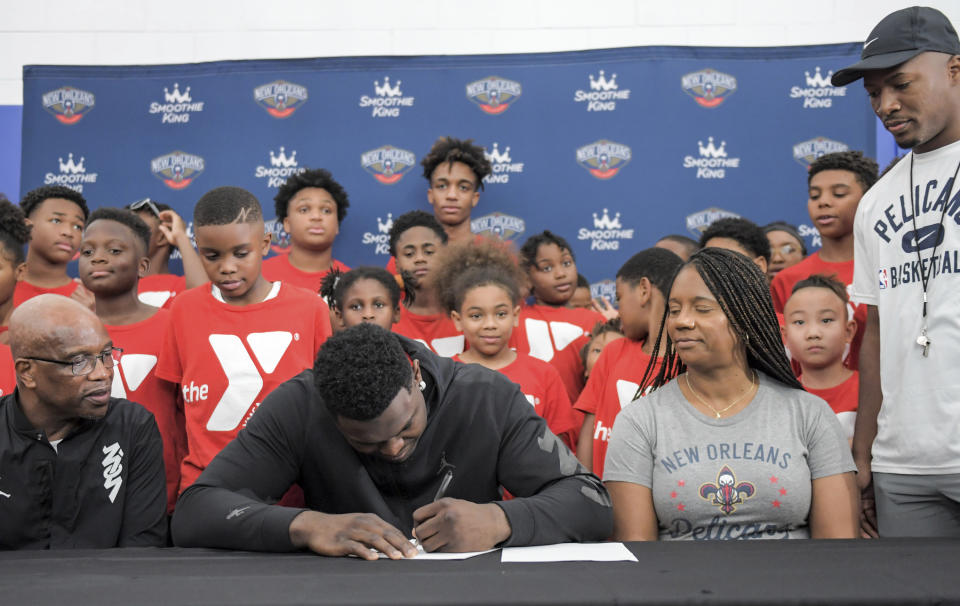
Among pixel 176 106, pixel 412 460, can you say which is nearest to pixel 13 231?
pixel 176 106

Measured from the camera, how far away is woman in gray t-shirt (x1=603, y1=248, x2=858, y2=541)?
6.82 feet

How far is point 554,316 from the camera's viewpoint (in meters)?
4.27

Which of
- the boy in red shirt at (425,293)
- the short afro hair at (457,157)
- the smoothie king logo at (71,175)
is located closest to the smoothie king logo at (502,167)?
the short afro hair at (457,157)

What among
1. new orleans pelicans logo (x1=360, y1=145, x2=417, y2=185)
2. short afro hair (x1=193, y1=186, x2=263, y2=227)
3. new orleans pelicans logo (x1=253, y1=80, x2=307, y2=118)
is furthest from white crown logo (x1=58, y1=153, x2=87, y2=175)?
short afro hair (x1=193, y1=186, x2=263, y2=227)

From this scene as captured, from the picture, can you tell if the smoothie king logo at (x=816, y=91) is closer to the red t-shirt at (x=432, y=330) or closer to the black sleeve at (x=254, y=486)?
the red t-shirt at (x=432, y=330)

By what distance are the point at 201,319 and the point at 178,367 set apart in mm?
191

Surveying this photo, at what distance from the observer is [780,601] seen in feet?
4.21

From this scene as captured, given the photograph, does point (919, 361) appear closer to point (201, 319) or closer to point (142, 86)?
point (201, 319)

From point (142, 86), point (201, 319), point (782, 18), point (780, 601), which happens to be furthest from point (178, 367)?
point (782, 18)

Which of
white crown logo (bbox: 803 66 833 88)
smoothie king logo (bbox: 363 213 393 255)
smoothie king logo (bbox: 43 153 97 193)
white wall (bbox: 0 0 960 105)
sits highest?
white wall (bbox: 0 0 960 105)

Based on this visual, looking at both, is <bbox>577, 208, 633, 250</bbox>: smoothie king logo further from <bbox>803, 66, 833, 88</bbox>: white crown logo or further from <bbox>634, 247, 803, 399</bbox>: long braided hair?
<bbox>634, 247, 803, 399</bbox>: long braided hair

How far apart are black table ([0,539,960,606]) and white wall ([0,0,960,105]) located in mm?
4529

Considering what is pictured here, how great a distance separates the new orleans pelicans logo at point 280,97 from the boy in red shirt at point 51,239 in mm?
1207

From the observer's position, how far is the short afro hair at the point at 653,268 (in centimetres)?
336
